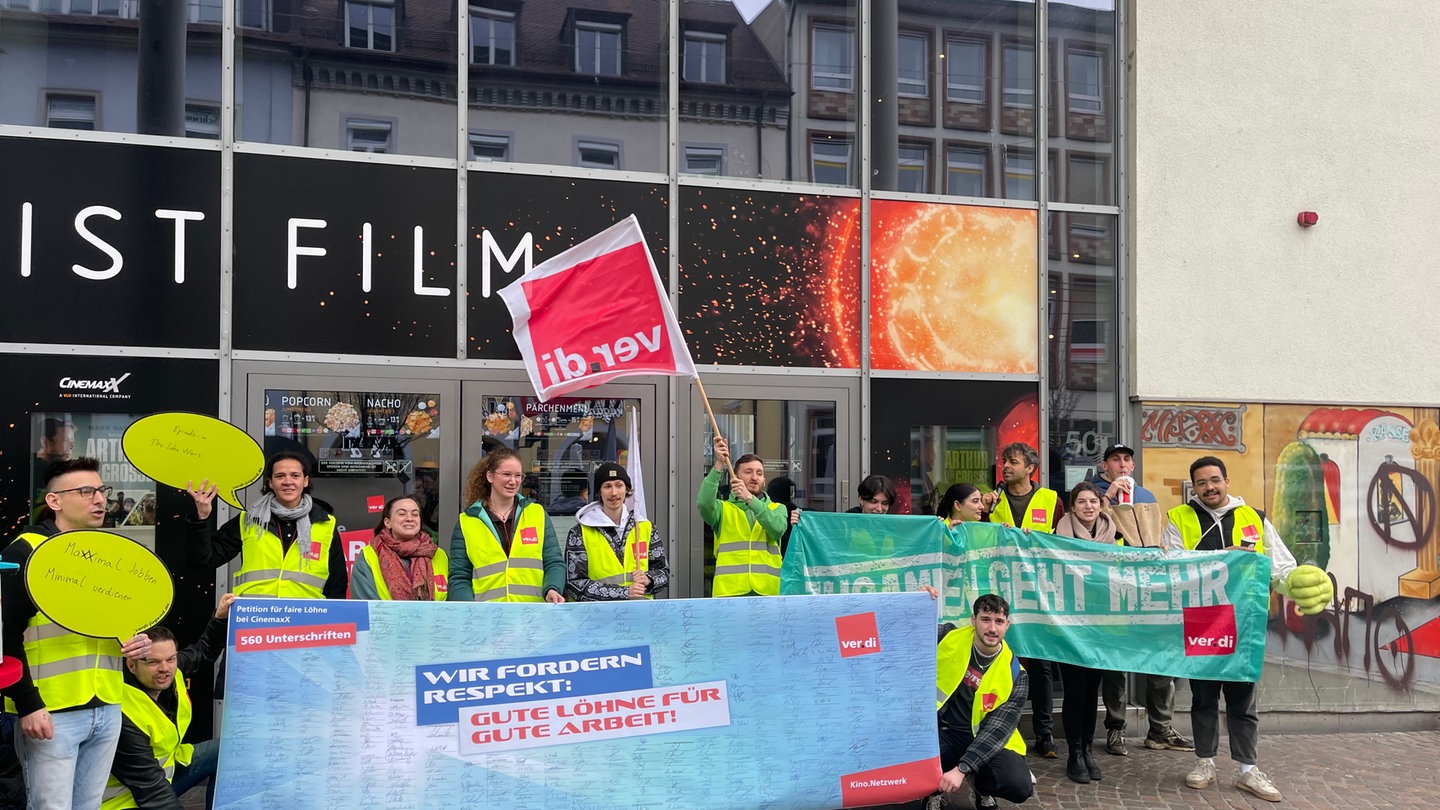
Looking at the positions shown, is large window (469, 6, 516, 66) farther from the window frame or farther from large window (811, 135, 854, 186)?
large window (811, 135, 854, 186)

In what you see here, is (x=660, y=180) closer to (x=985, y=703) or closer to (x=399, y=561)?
(x=399, y=561)

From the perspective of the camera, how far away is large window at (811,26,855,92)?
852 cm

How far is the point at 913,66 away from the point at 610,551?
445 cm

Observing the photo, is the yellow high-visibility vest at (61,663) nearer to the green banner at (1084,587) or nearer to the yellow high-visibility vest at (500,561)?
the yellow high-visibility vest at (500,561)

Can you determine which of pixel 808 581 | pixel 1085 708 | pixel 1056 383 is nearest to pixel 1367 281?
pixel 1056 383

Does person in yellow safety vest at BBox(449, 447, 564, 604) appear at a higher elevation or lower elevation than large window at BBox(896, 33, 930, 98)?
lower

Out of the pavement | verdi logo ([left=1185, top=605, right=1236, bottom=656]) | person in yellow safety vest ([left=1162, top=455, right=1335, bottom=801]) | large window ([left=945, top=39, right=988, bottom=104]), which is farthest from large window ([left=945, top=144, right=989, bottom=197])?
the pavement

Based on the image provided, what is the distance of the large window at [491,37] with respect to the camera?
785 centimetres

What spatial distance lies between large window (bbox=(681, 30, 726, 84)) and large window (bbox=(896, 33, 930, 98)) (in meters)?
1.33

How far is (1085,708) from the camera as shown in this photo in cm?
711

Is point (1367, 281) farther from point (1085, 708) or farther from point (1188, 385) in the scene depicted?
point (1085, 708)

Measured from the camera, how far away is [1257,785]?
678 centimetres

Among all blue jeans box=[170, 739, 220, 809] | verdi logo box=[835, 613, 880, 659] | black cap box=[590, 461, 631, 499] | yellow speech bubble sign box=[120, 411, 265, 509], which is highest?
yellow speech bubble sign box=[120, 411, 265, 509]

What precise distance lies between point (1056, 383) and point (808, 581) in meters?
2.76
